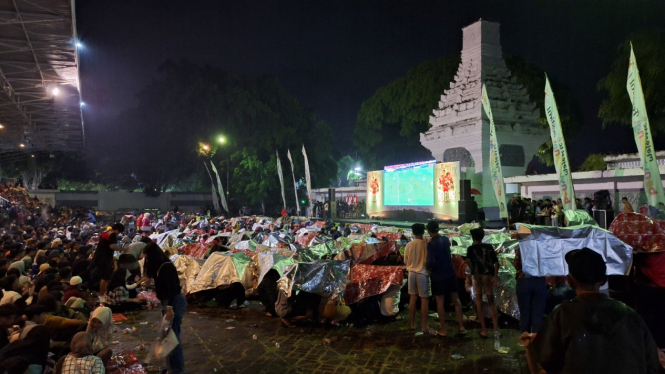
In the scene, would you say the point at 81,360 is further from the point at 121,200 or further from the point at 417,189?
the point at 121,200

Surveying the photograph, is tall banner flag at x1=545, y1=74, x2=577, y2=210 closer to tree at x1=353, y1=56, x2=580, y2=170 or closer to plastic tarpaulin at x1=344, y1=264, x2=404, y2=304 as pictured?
plastic tarpaulin at x1=344, y1=264, x2=404, y2=304

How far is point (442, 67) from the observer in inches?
1315

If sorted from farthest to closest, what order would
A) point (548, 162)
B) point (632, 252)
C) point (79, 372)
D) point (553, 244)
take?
point (548, 162), point (553, 244), point (632, 252), point (79, 372)

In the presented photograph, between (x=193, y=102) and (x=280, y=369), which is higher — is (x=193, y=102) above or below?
above

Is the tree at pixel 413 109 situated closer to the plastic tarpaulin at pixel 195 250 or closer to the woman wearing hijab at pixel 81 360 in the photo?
the plastic tarpaulin at pixel 195 250

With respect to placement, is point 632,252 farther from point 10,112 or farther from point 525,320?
point 10,112

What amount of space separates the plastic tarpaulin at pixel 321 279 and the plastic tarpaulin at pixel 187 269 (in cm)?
279

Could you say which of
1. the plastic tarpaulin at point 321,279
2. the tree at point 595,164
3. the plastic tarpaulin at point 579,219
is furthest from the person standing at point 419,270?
the tree at point 595,164

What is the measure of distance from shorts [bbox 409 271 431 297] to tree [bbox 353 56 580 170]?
80.6 feet

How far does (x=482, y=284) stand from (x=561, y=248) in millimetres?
1097

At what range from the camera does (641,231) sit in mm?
4773

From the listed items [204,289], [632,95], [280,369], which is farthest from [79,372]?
[632,95]

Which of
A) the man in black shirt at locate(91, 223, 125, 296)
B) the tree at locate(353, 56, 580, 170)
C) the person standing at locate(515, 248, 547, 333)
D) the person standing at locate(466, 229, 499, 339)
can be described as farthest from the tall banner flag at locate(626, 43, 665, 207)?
the tree at locate(353, 56, 580, 170)

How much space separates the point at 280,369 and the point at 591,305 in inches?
149
